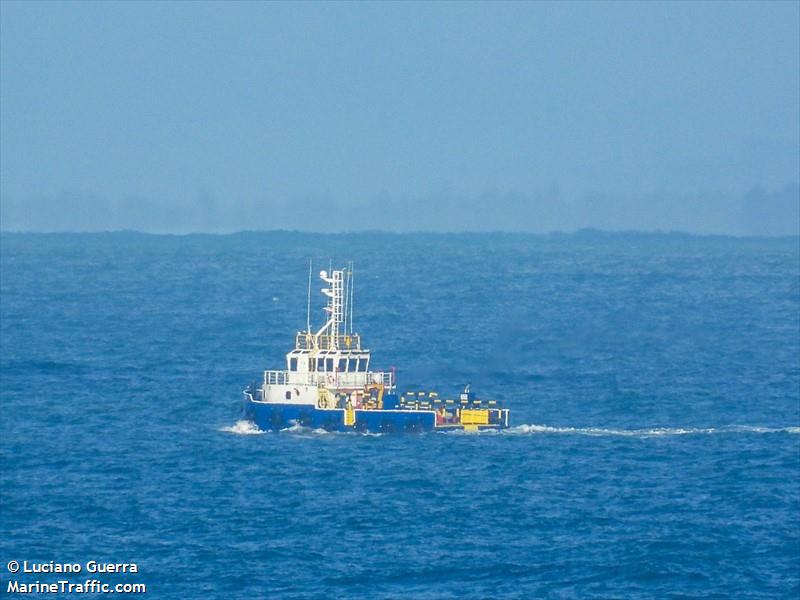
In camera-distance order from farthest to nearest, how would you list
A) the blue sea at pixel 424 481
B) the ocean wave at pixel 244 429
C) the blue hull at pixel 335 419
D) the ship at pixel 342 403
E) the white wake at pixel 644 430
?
the white wake at pixel 644 430, the ocean wave at pixel 244 429, the ship at pixel 342 403, the blue hull at pixel 335 419, the blue sea at pixel 424 481

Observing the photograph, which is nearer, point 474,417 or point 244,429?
point 474,417

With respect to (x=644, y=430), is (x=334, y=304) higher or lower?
higher

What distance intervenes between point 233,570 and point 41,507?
1521 centimetres

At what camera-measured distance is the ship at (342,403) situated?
104875mm

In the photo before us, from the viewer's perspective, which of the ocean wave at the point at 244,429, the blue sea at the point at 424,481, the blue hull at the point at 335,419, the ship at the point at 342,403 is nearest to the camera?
the blue sea at the point at 424,481

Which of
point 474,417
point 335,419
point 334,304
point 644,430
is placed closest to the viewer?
point 335,419

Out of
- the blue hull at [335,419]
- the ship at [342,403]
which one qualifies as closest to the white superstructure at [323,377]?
the ship at [342,403]

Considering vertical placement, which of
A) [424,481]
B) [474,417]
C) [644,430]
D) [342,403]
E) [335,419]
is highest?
[342,403]

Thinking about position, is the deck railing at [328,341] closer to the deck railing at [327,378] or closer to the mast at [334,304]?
the mast at [334,304]

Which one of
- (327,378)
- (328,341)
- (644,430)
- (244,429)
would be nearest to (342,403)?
(327,378)

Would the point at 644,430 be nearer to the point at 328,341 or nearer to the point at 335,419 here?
the point at 335,419

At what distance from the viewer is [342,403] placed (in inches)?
4151

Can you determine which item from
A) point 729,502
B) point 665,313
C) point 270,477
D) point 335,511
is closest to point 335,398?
point 270,477

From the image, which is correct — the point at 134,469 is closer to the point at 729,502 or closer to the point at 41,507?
the point at 41,507
